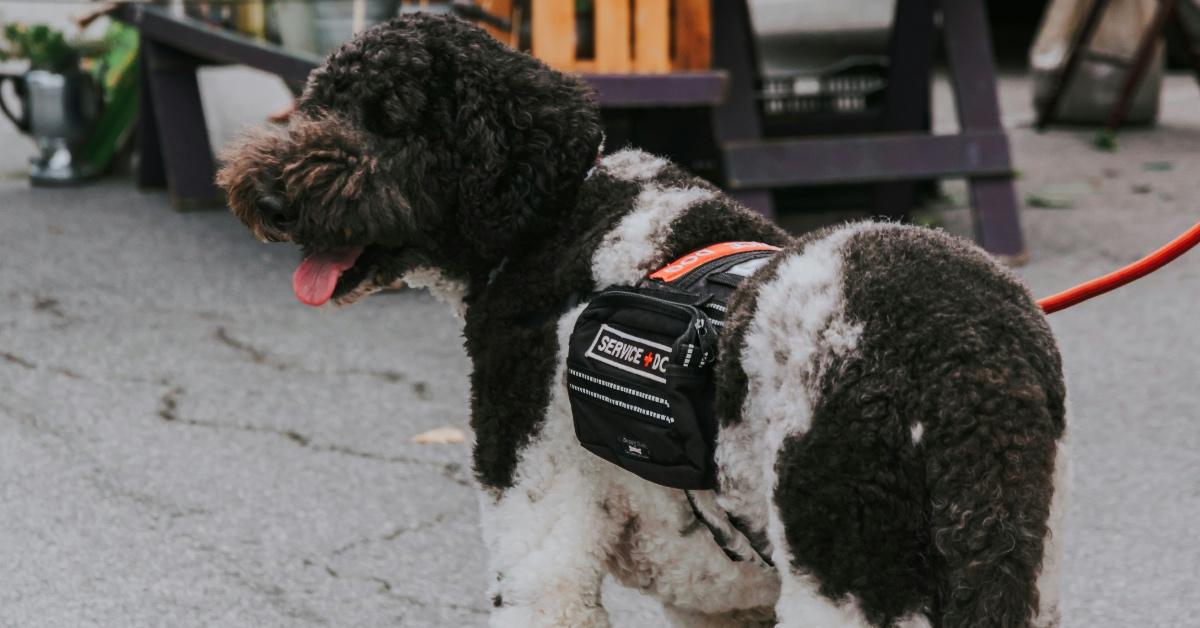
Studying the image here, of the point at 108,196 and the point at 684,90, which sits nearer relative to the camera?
the point at 684,90

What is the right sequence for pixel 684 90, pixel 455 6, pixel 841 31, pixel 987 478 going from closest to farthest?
pixel 987 478, pixel 455 6, pixel 684 90, pixel 841 31

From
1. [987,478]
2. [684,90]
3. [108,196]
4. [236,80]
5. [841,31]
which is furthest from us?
[841,31]

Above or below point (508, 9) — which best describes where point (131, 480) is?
below

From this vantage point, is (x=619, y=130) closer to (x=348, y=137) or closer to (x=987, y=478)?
(x=348, y=137)

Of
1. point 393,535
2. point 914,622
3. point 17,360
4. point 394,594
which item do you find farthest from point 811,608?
point 17,360

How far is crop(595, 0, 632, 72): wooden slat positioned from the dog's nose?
3.44 metres

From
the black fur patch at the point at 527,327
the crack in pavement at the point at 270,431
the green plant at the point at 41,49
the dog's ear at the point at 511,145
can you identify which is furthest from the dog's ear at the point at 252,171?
the green plant at the point at 41,49

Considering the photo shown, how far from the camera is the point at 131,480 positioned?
13.2 feet

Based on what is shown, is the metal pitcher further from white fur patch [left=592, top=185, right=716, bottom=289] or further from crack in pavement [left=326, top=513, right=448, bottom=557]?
white fur patch [left=592, top=185, right=716, bottom=289]

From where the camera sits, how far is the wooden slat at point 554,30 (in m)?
5.44

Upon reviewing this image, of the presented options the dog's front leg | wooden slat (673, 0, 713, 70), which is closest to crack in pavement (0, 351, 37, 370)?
wooden slat (673, 0, 713, 70)

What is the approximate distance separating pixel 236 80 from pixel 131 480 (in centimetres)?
621

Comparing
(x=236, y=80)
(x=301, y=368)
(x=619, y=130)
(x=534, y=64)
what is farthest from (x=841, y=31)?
(x=534, y=64)

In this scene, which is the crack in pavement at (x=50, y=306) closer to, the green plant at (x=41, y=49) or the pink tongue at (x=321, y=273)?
the green plant at (x=41, y=49)
